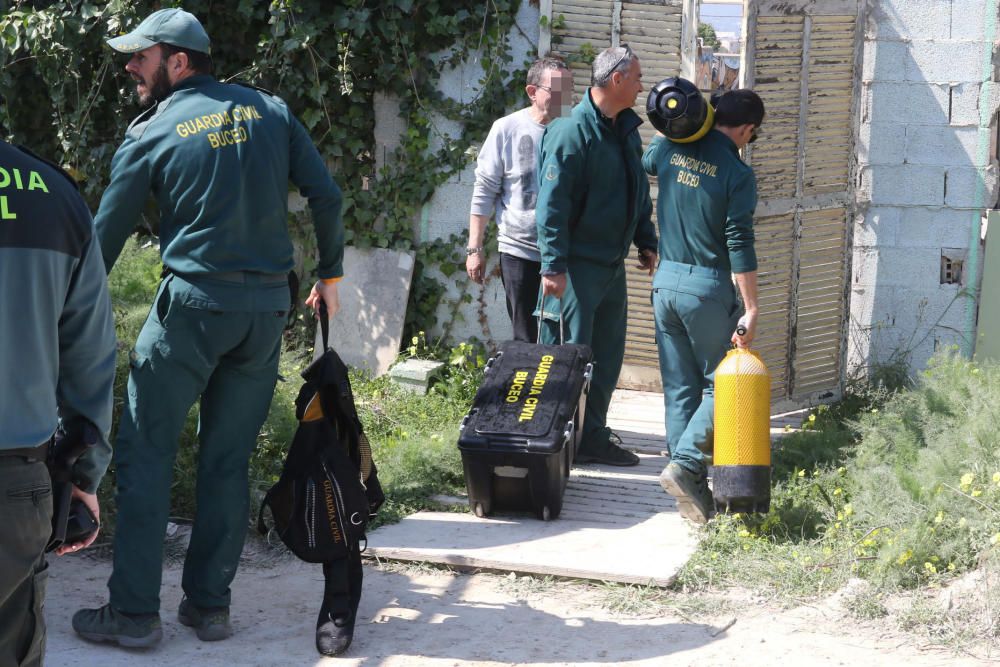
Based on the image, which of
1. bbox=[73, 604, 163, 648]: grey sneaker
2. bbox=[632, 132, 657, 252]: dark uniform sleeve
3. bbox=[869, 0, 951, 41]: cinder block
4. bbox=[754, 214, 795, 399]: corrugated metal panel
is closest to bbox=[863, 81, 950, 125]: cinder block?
bbox=[869, 0, 951, 41]: cinder block

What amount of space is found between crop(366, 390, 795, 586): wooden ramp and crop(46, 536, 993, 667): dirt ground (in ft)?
0.26

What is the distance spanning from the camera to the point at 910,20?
6.98 metres

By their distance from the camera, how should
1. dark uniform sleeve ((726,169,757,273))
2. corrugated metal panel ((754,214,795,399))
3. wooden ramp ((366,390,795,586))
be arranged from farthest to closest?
1. corrugated metal panel ((754,214,795,399))
2. dark uniform sleeve ((726,169,757,273))
3. wooden ramp ((366,390,795,586))

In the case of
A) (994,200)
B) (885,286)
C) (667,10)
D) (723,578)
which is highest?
(667,10)

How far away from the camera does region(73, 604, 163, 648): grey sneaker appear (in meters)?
3.98

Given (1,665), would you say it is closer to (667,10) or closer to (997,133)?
(667,10)

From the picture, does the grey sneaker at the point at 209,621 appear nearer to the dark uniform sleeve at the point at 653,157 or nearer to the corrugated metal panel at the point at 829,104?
the dark uniform sleeve at the point at 653,157

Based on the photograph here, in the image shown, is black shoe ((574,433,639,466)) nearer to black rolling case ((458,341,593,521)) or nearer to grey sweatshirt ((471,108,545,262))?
black rolling case ((458,341,593,521))

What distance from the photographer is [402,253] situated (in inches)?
297

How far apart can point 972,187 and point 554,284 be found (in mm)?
2991

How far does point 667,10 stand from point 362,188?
6.92ft

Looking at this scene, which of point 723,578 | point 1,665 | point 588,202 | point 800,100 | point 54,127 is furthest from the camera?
point 54,127

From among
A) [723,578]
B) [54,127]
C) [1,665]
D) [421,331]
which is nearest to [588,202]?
[723,578]

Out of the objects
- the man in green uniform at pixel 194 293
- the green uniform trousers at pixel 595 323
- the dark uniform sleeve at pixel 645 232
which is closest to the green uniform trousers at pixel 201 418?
the man in green uniform at pixel 194 293
